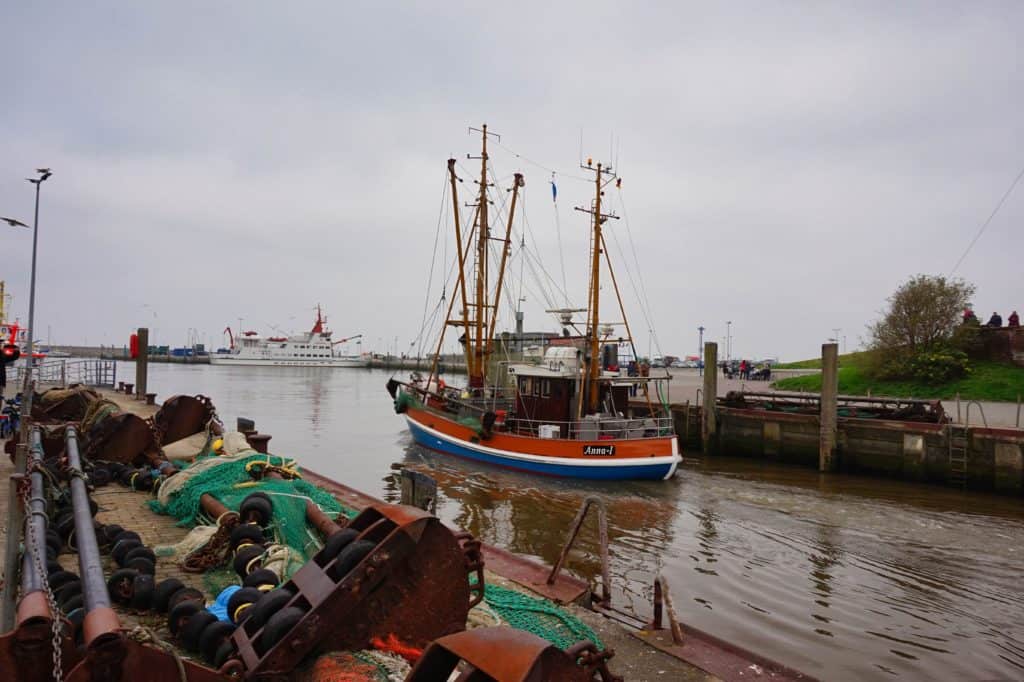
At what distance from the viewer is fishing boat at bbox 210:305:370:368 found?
11262cm

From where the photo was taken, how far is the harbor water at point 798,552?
7.63 metres

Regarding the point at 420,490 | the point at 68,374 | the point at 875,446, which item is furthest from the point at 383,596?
the point at 68,374

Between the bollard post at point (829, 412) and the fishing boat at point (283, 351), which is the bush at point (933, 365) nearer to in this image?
the bollard post at point (829, 412)

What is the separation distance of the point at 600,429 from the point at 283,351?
10361 cm

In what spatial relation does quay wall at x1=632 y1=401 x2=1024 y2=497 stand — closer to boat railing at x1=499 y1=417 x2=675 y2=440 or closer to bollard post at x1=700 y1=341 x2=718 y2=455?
bollard post at x1=700 y1=341 x2=718 y2=455

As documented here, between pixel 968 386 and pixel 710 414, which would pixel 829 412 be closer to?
pixel 710 414

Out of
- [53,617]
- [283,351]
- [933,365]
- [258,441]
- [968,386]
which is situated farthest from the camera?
[283,351]

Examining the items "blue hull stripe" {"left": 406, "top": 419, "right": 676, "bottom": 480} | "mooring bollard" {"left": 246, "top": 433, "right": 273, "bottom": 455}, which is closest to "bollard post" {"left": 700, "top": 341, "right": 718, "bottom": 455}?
"blue hull stripe" {"left": 406, "top": 419, "right": 676, "bottom": 480}

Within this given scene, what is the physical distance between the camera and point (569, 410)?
2038cm

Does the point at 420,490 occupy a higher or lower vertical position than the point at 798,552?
higher

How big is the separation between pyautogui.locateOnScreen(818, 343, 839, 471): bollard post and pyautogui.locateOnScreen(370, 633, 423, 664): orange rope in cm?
1972

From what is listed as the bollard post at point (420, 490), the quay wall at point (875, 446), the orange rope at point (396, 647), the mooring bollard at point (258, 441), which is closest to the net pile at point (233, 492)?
the bollard post at point (420, 490)

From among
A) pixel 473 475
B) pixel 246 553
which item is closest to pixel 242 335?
pixel 473 475

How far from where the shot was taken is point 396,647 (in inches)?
132
